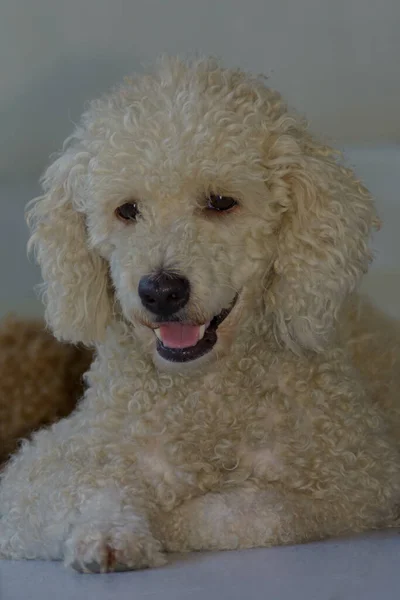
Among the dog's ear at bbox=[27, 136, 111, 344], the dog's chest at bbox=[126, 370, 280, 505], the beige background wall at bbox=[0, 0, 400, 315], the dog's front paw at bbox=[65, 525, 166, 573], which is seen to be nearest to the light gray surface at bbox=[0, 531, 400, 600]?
the dog's front paw at bbox=[65, 525, 166, 573]

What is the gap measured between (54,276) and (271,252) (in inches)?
15.9

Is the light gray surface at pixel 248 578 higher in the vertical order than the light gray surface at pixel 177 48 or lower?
lower

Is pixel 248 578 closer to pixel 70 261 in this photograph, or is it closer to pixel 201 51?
pixel 70 261

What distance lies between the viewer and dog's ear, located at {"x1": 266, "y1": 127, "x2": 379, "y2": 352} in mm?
1808

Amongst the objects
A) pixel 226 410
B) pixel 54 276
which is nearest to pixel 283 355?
pixel 226 410

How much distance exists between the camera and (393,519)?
6.31 ft

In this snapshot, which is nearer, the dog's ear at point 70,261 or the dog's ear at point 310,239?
the dog's ear at point 310,239

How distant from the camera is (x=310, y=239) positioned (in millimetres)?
1801

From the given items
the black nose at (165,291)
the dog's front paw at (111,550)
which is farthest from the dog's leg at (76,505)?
the black nose at (165,291)

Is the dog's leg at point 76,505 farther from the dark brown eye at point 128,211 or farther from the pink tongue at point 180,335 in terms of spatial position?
the dark brown eye at point 128,211

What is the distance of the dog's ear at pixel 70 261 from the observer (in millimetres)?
1934

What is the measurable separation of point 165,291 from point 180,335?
12 centimetres

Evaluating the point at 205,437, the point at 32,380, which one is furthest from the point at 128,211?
the point at 32,380

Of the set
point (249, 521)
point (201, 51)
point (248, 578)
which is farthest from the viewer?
point (201, 51)
